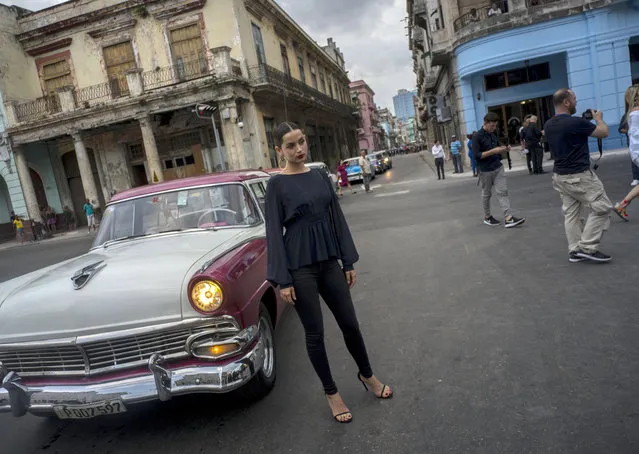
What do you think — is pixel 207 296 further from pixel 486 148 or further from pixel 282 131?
pixel 486 148

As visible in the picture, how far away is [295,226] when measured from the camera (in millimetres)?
2734

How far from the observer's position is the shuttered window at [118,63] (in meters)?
21.8

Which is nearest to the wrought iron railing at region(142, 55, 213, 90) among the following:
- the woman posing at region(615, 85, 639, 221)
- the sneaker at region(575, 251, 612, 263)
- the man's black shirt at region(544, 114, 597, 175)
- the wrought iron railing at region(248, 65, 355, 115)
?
the wrought iron railing at region(248, 65, 355, 115)

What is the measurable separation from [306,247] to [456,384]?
1383 mm

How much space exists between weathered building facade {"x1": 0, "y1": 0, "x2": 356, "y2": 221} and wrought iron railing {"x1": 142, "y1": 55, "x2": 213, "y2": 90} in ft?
0.15

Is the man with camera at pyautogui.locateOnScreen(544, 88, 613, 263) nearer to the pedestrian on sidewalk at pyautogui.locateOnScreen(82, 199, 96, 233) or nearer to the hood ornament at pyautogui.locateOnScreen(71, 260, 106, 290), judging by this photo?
the hood ornament at pyautogui.locateOnScreen(71, 260, 106, 290)

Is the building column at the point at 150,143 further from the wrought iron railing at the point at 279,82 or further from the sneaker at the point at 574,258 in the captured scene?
the sneaker at the point at 574,258

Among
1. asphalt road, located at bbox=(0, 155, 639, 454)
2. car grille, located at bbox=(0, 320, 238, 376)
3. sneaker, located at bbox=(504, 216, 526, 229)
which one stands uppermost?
car grille, located at bbox=(0, 320, 238, 376)

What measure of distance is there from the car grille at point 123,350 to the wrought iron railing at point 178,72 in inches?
781

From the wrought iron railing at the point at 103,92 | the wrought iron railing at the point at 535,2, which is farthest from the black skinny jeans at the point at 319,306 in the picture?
the wrought iron railing at the point at 103,92

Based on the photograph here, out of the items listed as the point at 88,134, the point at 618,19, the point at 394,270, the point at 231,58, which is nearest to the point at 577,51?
the point at 618,19

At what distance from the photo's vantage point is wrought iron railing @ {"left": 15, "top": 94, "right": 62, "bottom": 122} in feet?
72.8

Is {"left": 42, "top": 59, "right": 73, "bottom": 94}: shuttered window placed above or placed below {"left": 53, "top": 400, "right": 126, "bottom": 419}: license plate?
above

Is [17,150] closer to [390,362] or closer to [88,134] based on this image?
[88,134]
